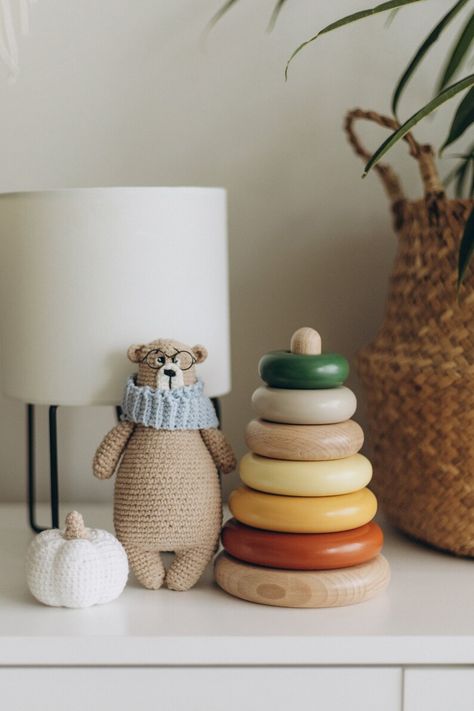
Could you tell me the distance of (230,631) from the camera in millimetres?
688

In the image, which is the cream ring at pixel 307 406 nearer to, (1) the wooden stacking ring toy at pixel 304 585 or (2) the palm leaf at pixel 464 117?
(1) the wooden stacking ring toy at pixel 304 585

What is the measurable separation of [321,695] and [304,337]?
1.00ft

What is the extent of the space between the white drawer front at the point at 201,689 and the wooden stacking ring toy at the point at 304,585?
0.21 feet

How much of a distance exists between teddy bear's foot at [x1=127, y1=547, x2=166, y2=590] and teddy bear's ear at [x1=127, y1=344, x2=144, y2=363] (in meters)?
0.17

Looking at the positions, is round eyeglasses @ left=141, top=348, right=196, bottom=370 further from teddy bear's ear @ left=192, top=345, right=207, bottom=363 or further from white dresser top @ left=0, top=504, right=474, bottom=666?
white dresser top @ left=0, top=504, right=474, bottom=666

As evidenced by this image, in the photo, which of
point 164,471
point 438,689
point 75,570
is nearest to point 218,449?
point 164,471

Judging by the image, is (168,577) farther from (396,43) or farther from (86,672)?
(396,43)

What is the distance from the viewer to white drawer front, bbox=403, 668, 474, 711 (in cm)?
68

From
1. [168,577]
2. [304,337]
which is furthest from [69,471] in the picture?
[304,337]

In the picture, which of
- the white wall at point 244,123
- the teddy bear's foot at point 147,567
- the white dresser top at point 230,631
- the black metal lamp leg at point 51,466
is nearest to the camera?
the white dresser top at point 230,631

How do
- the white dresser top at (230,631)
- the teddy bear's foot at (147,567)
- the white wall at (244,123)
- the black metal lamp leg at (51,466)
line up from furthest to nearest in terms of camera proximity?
the white wall at (244,123) < the black metal lamp leg at (51,466) < the teddy bear's foot at (147,567) < the white dresser top at (230,631)

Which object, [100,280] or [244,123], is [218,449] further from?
[244,123]

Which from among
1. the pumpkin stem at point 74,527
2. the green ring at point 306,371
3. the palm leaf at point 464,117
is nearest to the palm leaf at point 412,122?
the palm leaf at point 464,117

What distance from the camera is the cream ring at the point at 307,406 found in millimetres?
754
